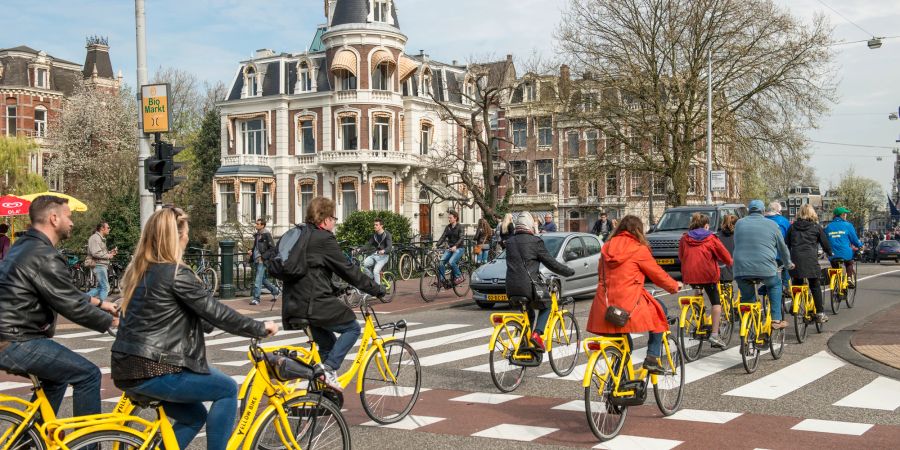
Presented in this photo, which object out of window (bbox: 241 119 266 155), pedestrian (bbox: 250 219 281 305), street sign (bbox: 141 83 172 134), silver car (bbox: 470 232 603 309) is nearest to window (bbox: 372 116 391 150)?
window (bbox: 241 119 266 155)

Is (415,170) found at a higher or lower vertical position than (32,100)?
lower

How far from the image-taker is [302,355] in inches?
252

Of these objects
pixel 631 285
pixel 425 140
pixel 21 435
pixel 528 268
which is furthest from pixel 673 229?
pixel 425 140

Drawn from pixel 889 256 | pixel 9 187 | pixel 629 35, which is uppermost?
pixel 629 35

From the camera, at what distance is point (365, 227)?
3431 centimetres

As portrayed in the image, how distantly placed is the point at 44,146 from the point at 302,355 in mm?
61802

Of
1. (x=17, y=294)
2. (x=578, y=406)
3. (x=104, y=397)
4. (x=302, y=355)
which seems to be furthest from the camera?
(x=104, y=397)

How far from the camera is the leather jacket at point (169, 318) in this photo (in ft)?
14.6

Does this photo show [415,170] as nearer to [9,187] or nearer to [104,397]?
[9,187]

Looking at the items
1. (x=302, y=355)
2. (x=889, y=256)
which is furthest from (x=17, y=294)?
(x=889, y=256)

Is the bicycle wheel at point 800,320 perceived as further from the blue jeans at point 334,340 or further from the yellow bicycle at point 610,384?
the blue jeans at point 334,340

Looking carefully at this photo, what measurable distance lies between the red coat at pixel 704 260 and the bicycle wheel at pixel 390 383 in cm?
432

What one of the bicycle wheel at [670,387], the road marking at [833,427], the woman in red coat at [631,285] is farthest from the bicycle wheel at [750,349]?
the woman in red coat at [631,285]

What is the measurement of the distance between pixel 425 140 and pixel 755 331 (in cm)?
4164
